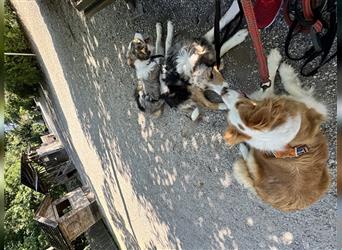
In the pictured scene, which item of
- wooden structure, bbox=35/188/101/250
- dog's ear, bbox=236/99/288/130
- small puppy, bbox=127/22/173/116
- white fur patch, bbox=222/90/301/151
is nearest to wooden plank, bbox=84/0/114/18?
small puppy, bbox=127/22/173/116

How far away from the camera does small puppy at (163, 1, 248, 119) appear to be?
10.7ft

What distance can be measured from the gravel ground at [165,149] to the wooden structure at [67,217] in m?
0.72

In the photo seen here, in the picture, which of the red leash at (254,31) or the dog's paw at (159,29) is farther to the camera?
the dog's paw at (159,29)

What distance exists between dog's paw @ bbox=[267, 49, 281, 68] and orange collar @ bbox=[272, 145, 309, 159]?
695mm

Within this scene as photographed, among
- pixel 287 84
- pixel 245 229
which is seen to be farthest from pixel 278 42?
pixel 245 229

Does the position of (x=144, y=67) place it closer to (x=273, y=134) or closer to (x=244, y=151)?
(x=244, y=151)

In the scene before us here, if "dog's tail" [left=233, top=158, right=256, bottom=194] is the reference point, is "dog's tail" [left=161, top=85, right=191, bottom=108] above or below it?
above

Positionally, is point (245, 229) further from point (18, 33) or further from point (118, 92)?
point (18, 33)

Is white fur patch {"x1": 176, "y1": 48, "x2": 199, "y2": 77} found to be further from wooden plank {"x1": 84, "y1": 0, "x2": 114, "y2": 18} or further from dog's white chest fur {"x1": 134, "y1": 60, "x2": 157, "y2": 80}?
wooden plank {"x1": 84, "y1": 0, "x2": 114, "y2": 18}

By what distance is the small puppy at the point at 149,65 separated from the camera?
396 centimetres

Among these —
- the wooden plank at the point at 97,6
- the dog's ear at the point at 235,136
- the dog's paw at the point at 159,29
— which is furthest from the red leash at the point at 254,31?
the wooden plank at the point at 97,6

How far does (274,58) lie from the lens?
2.97 metres

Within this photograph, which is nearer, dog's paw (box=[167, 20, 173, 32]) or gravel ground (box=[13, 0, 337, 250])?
gravel ground (box=[13, 0, 337, 250])

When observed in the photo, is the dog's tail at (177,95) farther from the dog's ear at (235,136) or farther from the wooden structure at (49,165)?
the wooden structure at (49,165)
